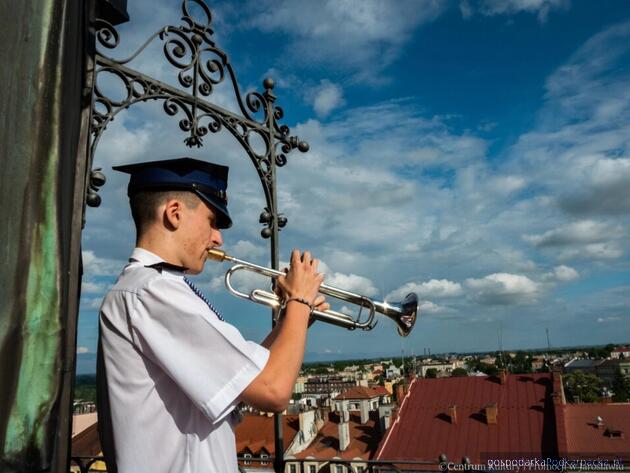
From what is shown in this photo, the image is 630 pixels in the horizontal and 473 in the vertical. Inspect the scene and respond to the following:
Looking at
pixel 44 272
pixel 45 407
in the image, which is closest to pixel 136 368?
pixel 45 407

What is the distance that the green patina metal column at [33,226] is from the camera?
1176 mm

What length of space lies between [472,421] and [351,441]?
794 cm

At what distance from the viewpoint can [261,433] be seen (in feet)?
111

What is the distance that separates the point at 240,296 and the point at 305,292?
1144 mm

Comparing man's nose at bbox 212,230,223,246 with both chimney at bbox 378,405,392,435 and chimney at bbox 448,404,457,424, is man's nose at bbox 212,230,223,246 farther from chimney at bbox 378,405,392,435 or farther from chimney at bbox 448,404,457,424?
chimney at bbox 378,405,392,435

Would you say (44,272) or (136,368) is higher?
(44,272)

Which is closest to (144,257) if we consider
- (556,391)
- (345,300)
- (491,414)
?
(345,300)

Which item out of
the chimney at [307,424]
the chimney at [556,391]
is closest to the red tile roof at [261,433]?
the chimney at [307,424]

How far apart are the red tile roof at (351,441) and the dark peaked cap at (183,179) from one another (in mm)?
26572

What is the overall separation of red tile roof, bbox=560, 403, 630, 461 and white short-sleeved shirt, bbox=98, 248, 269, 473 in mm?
22878

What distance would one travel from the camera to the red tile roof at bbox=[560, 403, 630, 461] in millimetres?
22422

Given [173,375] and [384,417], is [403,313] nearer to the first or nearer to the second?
[173,375]

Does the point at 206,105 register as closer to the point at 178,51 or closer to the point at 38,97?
the point at 178,51

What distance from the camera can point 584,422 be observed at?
80.1 ft
